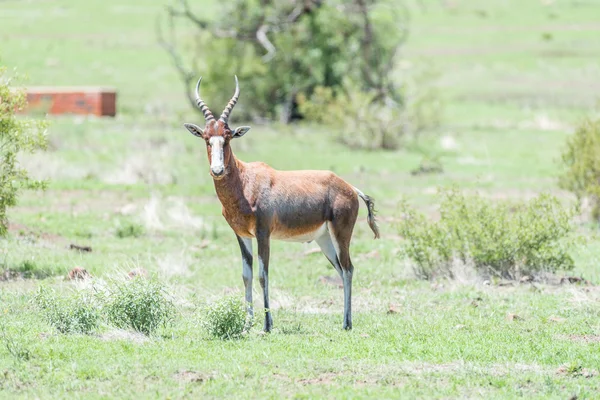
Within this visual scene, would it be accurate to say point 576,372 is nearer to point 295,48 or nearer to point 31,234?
point 31,234

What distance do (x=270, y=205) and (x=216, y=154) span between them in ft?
3.39

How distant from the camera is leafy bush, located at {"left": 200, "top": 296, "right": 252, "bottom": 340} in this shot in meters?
11.9

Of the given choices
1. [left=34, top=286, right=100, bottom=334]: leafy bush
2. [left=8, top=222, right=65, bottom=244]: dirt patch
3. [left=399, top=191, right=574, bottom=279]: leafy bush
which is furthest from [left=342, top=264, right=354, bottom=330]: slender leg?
[left=8, top=222, right=65, bottom=244]: dirt patch

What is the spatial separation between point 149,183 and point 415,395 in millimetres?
16627

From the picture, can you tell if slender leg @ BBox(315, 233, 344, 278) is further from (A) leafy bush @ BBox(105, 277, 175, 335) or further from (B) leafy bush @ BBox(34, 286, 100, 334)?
(B) leafy bush @ BBox(34, 286, 100, 334)

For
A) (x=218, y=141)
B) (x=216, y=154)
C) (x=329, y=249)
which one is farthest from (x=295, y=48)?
(x=216, y=154)

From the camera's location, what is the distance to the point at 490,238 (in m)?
16.6

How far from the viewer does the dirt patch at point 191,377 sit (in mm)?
10188

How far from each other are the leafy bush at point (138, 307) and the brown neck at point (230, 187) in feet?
3.97

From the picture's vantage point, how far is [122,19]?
234ft

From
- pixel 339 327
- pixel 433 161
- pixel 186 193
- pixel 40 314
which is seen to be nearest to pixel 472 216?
pixel 339 327

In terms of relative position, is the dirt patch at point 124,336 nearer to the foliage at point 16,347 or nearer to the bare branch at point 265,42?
the foliage at point 16,347

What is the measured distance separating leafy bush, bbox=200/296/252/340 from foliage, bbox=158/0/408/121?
26.5 meters

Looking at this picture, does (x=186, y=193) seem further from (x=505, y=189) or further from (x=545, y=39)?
(x=545, y=39)
